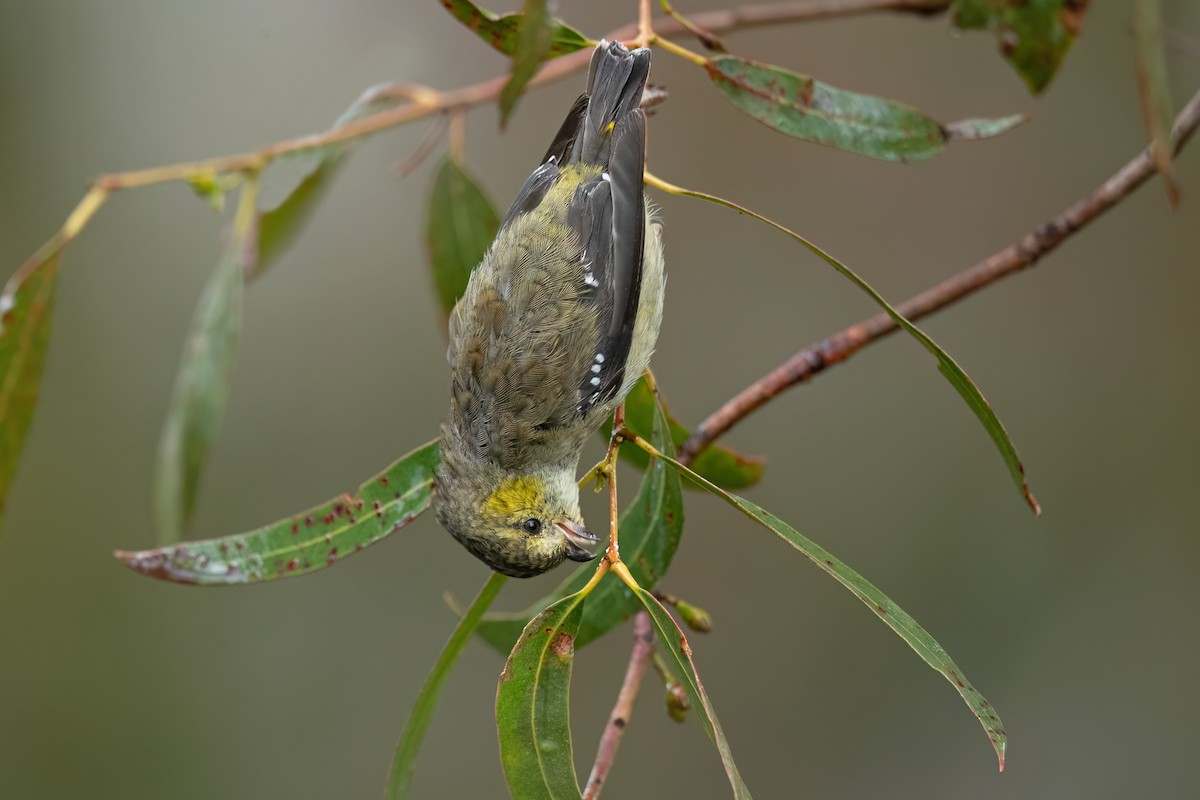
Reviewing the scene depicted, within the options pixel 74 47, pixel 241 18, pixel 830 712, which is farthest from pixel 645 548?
pixel 74 47

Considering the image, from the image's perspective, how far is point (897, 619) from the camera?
5.62 feet

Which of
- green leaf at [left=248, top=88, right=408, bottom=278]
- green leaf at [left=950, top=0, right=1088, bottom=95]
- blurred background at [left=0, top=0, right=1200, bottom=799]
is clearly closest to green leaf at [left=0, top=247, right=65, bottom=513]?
green leaf at [left=248, top=88, right=408, bottom=278]

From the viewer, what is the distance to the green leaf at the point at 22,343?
8.43ft

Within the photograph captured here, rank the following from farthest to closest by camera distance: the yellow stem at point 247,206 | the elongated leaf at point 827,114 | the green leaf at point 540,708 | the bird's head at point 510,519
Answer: the yellow stem at point 247,206, the bird's head at point 510,519, the elongated leaf at point 827,114, the green leaf at point 540,708

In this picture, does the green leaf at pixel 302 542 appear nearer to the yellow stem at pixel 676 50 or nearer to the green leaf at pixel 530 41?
the green leaf at pixel 530 41

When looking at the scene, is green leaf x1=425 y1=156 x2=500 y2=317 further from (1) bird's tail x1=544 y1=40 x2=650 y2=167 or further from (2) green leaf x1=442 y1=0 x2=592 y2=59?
(2) green leaf x1=442 y1=0 x2=592 y2=59

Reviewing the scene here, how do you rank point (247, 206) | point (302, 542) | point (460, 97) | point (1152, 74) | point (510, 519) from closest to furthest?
point (1152, 74) < point (302, 542) < point (510, 519) < point (247, 206) < point (460, 97)

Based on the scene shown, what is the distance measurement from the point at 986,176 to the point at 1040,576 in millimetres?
1697

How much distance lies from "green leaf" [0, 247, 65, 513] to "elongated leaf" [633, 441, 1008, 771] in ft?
5.55

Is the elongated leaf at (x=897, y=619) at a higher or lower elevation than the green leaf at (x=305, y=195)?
lower

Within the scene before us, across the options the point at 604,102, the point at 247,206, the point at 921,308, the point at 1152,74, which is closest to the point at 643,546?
the point at 921,308

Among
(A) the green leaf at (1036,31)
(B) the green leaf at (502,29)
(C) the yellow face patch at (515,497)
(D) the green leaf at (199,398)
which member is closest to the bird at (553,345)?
(C) the yellow face patch at (515,497)

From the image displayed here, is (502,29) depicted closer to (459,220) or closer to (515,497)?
(459,220)

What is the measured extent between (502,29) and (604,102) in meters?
Answer: 0.44
